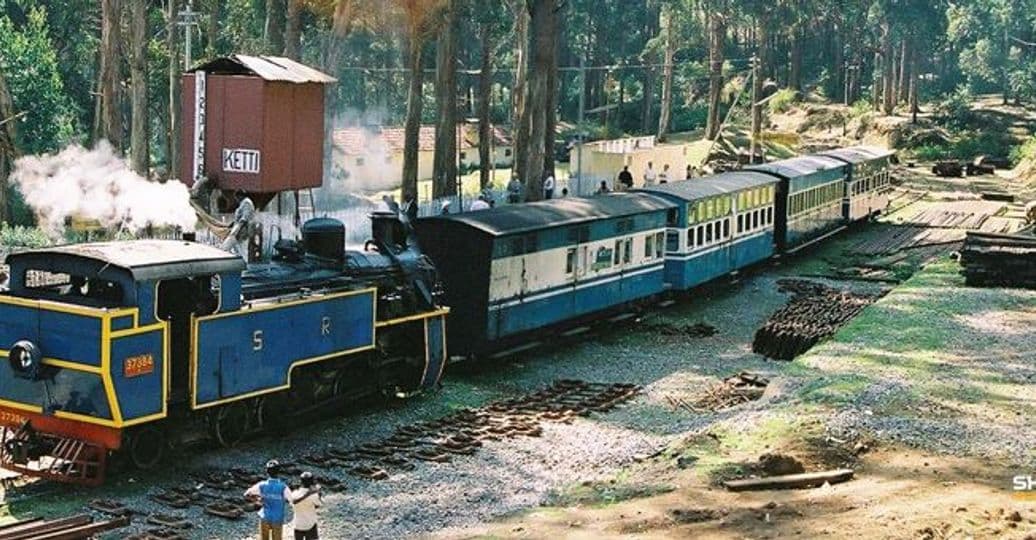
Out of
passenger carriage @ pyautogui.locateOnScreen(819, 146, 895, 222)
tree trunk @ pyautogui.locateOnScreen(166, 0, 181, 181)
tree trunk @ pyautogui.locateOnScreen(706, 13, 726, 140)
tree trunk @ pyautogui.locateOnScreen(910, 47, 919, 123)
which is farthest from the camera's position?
tree trunk @ pyautogui.locateOnScreen(910, 47, 919, 123)

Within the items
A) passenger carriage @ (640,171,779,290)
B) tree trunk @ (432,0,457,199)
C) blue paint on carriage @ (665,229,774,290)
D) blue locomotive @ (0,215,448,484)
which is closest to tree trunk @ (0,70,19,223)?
tree trunk @ (432,0,457,199)

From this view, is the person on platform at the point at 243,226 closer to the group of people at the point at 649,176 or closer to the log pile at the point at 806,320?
the log pile at the point at 806,320

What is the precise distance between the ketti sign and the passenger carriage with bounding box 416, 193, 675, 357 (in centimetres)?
415

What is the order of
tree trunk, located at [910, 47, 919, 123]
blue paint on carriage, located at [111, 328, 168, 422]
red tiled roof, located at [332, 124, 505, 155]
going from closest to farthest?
blue paint on carriage, located at [111, 328, 168, 422] → red tiled roof, located at [332, 124, 505, 155] → tree trunk, located at [910, 47, 919, 123]

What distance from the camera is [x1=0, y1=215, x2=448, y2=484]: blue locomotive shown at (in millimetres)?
15539

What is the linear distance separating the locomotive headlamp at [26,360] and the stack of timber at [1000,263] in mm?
22349

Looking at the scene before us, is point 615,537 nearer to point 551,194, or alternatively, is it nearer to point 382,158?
point 551,194

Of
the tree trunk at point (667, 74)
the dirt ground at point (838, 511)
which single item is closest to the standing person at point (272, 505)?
the dirt ground at point (838, 511)

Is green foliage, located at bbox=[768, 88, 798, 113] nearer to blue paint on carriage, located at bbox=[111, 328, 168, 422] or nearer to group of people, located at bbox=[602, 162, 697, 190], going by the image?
group of people, located at bbox=[602, 162, 697, 190]

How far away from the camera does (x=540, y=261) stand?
2522 centimetres

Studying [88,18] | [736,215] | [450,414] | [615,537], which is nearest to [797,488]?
[615,537]

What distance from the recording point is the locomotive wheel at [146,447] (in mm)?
16328

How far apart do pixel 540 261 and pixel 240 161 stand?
6.18 meters

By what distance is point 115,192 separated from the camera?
79.1 ft
